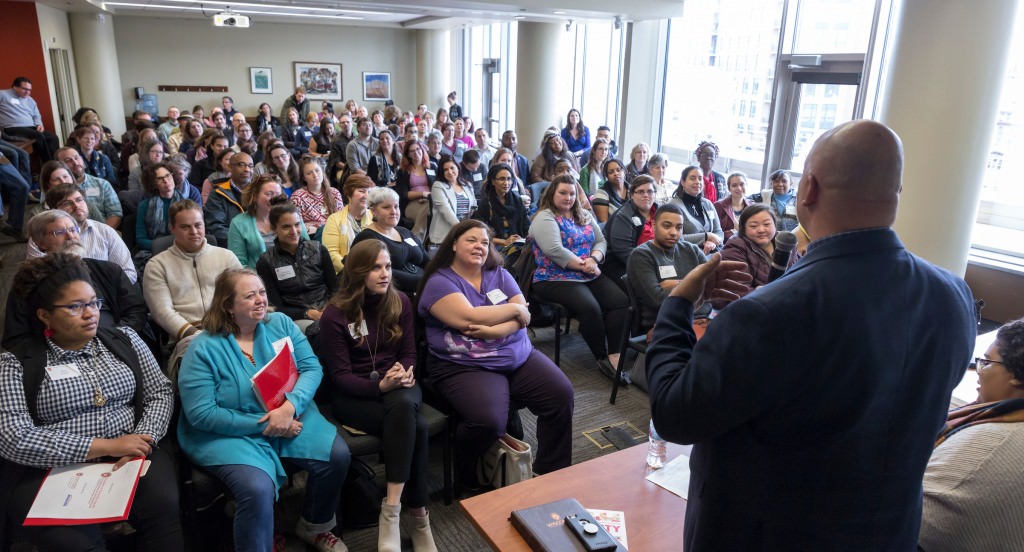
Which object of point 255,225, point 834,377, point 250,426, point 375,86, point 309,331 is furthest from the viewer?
point 375,86

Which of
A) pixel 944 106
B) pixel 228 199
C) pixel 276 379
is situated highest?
pixel 944 106

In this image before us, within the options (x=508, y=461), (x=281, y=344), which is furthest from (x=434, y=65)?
(x=508, y=461)

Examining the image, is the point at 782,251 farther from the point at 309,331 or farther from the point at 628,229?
the point at 628,229

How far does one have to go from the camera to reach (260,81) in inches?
607

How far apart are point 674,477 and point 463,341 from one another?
1305mm

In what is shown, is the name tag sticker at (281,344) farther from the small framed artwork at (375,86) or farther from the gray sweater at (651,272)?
the small framed artwork at (375,86)

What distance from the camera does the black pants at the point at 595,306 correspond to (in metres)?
4.30

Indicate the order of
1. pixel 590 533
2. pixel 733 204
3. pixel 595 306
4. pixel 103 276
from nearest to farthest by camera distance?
1. pixel 590 533
2. pixel 103 276
3. pixel 595 306
4. pixel 733 204

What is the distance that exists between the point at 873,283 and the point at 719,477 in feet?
1.40

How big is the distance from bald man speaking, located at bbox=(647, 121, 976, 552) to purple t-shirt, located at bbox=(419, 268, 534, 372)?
188cm

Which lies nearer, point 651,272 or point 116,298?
point 116,298

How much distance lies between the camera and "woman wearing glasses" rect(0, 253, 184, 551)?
2.10 meters

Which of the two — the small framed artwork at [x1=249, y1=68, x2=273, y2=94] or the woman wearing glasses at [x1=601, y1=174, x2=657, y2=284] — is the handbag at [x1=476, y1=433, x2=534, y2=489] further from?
the small framed artwork at [x1=249, y1=68, x2=273, y2=94]

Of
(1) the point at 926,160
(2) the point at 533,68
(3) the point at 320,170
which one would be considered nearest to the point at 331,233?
Answer: (3) the point at 320,170
